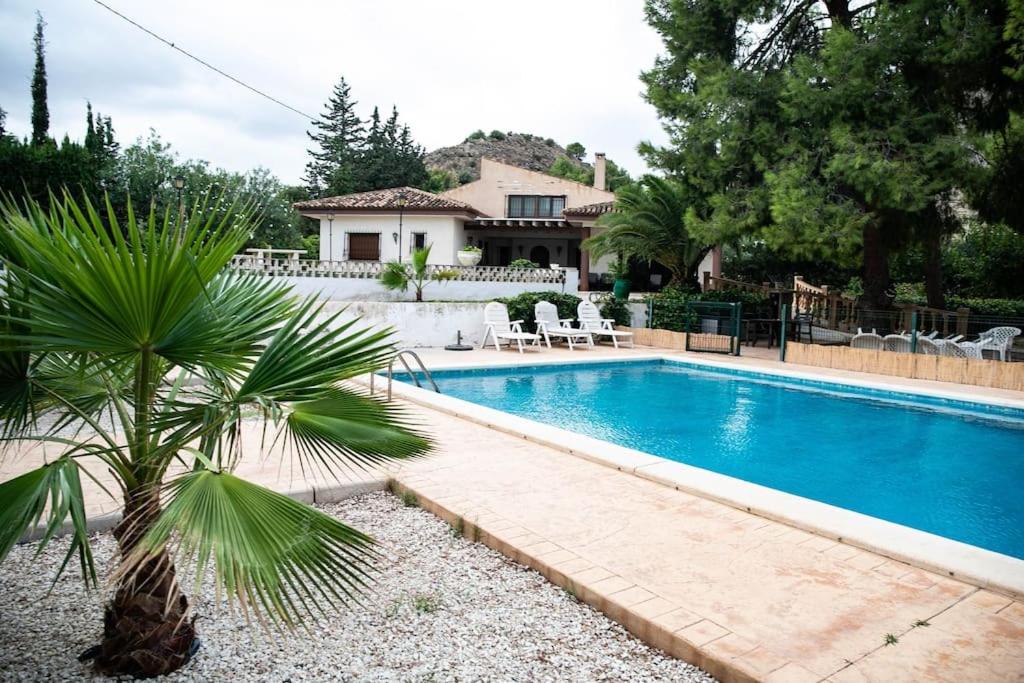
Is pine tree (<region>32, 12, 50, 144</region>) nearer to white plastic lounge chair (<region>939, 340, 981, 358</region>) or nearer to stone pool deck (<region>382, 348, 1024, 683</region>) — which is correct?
stone pool deck (<region>382, 348, 1024, 683</region>)

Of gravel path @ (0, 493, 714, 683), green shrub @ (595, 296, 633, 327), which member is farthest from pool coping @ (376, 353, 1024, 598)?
green shrub @ (595, 296, 633, 327)

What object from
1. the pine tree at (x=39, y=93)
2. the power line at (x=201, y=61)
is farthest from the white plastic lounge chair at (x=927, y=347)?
the pine tree at (x=39, y=93)

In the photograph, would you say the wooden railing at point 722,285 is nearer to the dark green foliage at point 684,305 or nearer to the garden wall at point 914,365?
the dark green foliage at point 684,305

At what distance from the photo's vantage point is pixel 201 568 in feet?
5.93

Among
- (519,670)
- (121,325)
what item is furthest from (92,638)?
(519,670)

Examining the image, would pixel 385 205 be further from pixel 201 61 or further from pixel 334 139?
pixel 334 139

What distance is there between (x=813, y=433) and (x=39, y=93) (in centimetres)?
3502

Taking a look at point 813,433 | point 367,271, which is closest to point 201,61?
point 367,271

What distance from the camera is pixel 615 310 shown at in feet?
63.3

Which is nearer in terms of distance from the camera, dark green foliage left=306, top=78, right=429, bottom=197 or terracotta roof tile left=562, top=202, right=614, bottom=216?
terracotta roof tile left=562, top=202, right=614, bottom=216

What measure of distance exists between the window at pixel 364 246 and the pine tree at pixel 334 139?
29.5m

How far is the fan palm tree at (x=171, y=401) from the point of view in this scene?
2.03 m

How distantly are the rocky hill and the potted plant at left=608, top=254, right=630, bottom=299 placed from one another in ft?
183

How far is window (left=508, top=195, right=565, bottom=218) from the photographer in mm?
31656
